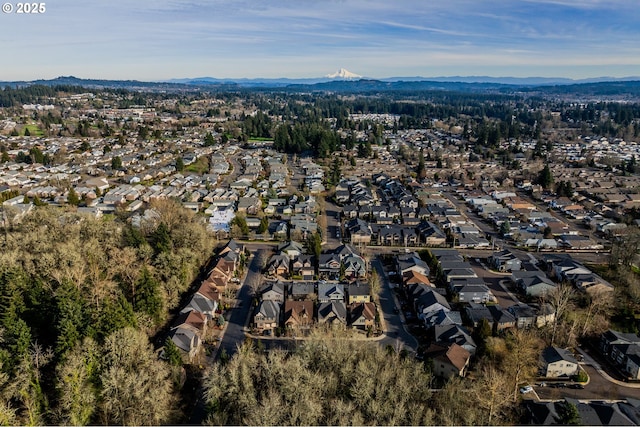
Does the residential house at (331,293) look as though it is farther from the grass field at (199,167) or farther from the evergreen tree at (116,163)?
the evergreen tree at (116,163)

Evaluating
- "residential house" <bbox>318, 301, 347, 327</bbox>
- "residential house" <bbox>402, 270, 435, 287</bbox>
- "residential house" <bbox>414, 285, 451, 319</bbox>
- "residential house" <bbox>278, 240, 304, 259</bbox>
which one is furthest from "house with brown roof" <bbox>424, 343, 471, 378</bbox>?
"residential house" <bbox>278, 240, 304, 259</bbox>

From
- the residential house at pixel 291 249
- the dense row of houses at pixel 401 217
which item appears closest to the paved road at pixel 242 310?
the residential house at pixel 291 249

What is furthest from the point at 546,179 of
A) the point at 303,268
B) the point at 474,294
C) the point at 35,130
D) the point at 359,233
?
the point at 35,130

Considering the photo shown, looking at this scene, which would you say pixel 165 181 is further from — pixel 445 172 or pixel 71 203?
pixel 445 172

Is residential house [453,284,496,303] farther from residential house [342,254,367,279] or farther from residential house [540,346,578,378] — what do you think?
residential house [540,346,578,378]

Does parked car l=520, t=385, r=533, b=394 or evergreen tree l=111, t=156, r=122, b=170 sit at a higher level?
evergreen tree l=111, t=156, r=122, b=170

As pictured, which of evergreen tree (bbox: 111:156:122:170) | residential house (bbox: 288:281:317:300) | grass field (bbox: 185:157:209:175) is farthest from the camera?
grass field (bbox: 185:157:209:175)

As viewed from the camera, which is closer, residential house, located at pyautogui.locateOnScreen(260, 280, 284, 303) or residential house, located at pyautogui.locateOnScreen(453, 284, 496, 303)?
residential house, located at pyautogui.locateOnScreen(260, 280, 284, 303)

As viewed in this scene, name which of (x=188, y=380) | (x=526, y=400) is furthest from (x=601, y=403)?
(x=188, y=380)
